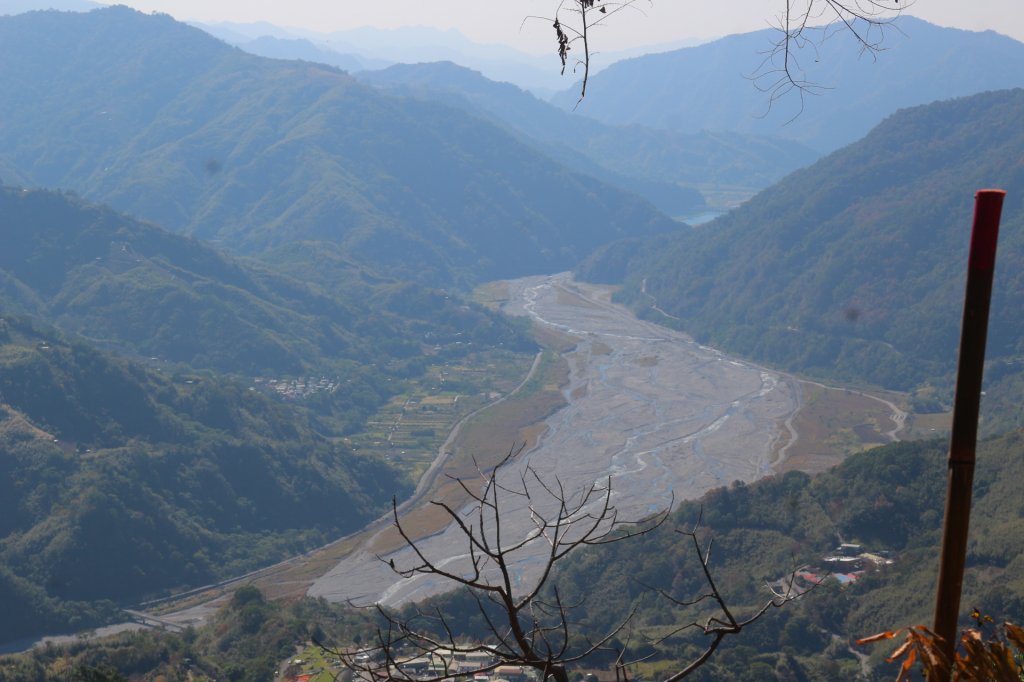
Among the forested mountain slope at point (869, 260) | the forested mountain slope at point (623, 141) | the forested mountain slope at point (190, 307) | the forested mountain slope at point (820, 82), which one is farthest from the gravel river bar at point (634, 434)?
the forested mountain slope at point (820, 82)

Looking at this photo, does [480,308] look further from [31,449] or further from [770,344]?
[31,449]

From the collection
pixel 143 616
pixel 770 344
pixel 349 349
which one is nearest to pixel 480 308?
pixel 349 349

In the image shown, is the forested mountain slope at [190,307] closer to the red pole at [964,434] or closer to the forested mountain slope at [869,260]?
the forested mountain slope at [869,260]

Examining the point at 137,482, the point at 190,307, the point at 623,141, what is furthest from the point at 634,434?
the point at 623,141

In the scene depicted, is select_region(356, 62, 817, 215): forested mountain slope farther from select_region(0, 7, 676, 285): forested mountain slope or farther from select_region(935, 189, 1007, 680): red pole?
select_region(935, 189, 1007, 680): red pole

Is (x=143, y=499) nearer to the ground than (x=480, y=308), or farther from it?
nearer to the ground

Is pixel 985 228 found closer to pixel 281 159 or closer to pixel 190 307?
pixel 190 307
